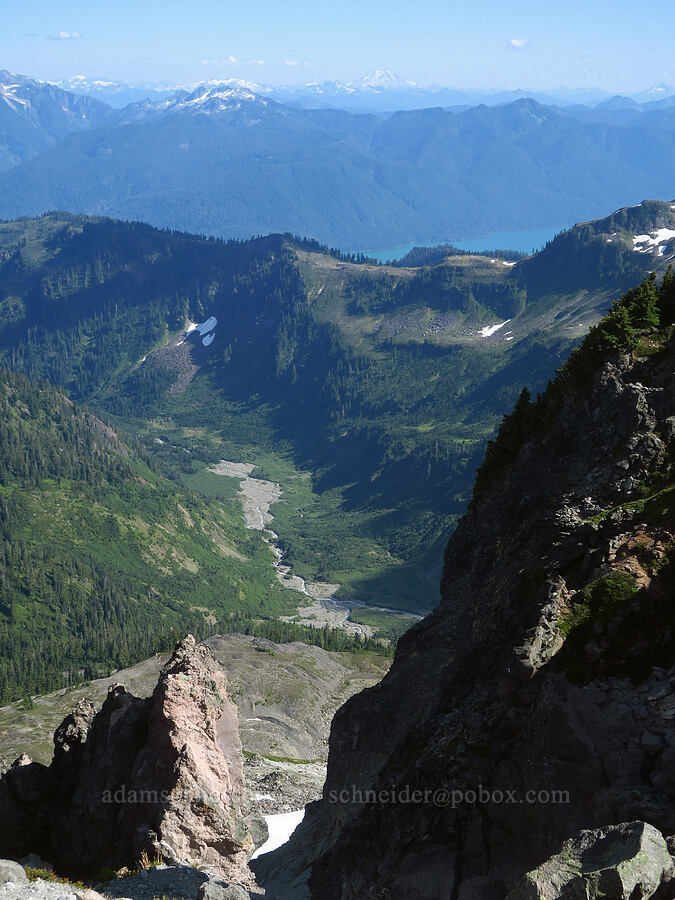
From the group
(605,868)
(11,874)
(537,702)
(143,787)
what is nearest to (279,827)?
(143,787)

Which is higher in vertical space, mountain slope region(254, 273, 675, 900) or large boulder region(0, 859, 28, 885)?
mountain slope region(254, 273, 675, 900)

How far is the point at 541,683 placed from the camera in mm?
33625

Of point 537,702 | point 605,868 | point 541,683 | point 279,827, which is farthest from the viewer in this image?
point 279,827

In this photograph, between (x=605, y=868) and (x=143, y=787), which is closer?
(x=605, y=868)

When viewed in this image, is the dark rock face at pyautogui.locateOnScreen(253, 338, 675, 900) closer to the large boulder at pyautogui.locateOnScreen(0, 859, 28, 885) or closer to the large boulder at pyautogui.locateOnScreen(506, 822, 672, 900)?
the large boulder at pyautogui.locateOnScreen(506, 822, 672, 900)

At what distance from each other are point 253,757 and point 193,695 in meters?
57.2

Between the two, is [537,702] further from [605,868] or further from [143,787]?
[143,787]

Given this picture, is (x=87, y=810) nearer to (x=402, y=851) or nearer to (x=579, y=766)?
(x=402, y=851)

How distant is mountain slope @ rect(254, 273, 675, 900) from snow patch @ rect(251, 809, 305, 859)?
28.5 feet

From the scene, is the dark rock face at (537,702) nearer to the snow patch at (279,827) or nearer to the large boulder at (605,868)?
the large boulder at (605,868)

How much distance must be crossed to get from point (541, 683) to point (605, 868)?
1147cm

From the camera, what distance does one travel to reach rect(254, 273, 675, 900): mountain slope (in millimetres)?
29219

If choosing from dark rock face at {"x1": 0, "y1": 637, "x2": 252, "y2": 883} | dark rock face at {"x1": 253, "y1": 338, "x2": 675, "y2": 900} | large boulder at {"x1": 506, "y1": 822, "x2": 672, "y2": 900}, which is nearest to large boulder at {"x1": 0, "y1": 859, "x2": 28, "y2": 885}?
dark rock face at {"x1": 0, "y1": 637, "x2": 252, "y2": 883}

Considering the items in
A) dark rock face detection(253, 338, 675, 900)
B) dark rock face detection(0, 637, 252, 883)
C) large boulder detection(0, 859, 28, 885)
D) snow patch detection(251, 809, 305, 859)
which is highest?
dark rock face detection(253, 338, 675, 900)
